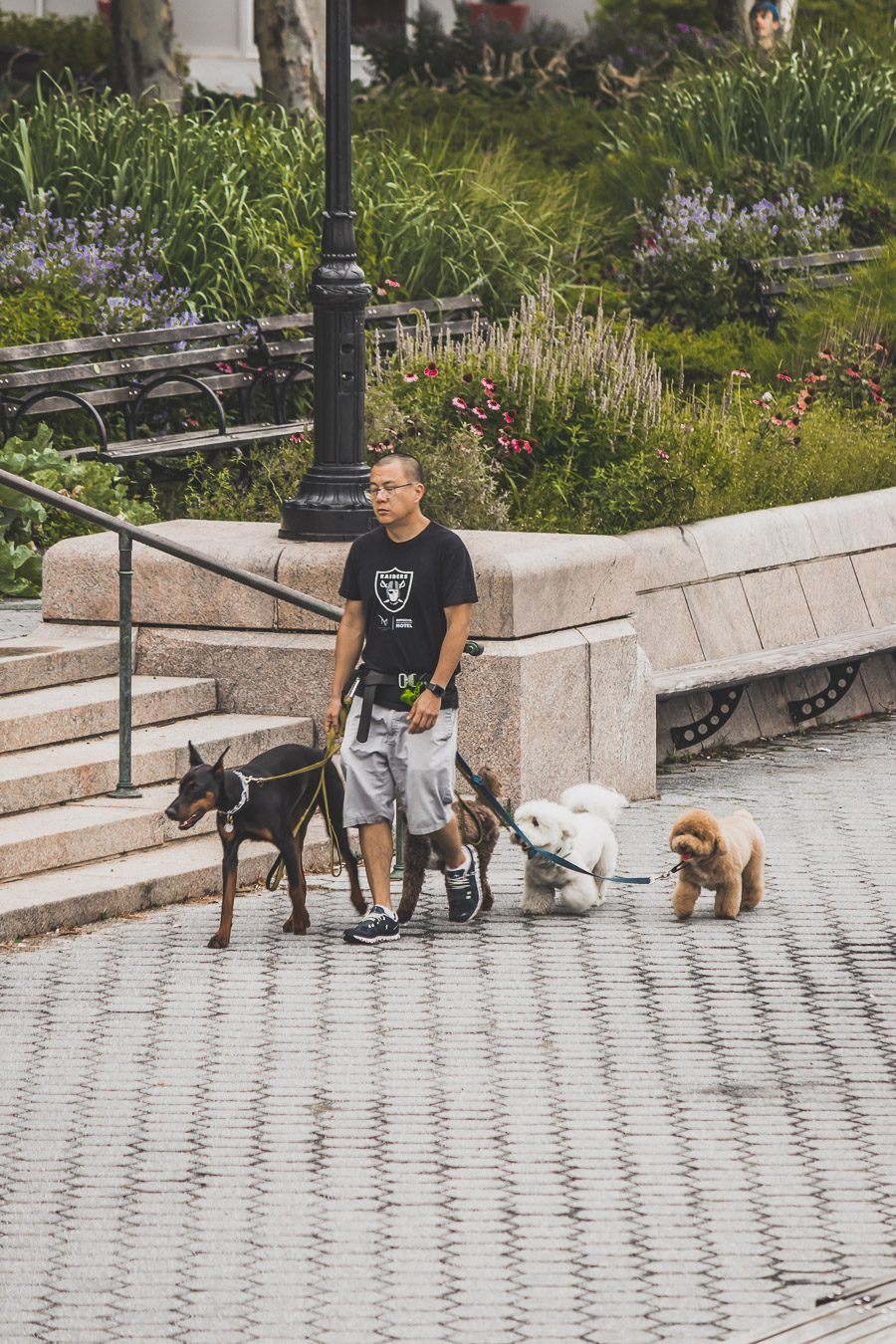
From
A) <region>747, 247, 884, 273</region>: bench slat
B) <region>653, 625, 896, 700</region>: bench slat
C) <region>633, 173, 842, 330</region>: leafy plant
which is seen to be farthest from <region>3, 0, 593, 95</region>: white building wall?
<region>653, 625, 896, 700</region>: bench slat

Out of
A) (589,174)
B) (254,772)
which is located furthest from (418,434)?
(589,174)

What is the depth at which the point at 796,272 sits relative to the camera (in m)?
17.8

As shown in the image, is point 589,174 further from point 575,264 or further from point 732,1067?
point 732,1067

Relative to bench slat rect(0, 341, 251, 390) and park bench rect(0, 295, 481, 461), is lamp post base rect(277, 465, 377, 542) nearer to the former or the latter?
park bench rect(0, 295, 481, 461)

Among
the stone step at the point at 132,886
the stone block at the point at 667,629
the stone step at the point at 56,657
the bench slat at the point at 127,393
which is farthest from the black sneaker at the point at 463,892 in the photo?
the bench slat at the point at 127,393

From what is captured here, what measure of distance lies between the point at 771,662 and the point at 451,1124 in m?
5.85

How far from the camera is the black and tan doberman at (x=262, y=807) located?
25.9ft

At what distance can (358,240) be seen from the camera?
55.0 ft

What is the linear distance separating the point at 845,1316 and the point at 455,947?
3.34 metres

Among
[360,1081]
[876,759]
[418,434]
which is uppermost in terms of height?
[418,434]

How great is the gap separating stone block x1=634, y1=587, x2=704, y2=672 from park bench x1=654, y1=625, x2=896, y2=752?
0.13 m

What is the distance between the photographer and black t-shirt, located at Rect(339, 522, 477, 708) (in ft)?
26.5

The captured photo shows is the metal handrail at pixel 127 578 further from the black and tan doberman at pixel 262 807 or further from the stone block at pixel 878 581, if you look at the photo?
the stone block at pixel 878 581

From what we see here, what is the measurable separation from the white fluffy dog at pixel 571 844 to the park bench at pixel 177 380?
528 cm
